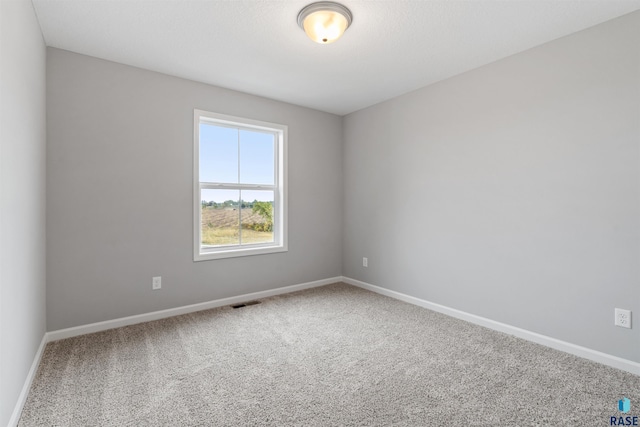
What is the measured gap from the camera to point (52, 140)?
2.65m

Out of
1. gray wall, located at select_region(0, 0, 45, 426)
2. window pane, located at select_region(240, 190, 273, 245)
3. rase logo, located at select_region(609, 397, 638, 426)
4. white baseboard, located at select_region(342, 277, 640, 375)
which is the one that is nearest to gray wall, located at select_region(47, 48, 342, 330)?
gray wall, located at select_region(0, 0, 45, 426)

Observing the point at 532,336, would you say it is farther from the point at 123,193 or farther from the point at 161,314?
the point at 123,193

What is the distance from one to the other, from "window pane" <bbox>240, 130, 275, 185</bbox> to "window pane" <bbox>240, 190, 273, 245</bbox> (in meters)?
0.18

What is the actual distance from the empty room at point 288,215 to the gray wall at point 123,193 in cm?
2

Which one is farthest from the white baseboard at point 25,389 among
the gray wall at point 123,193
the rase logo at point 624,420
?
the rase logo at point 624,420

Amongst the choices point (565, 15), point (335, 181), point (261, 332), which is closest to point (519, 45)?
point (565, 15)

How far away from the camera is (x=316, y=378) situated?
6.87ft

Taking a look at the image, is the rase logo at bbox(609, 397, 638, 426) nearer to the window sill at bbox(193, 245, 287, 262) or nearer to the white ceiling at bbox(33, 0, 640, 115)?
the white ceiling at bbox(33, 0, 640, 115)

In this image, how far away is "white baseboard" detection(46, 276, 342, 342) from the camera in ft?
8.92

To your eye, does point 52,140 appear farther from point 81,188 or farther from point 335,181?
point 335,181

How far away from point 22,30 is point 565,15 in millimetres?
3514

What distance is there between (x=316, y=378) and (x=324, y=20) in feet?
8.01

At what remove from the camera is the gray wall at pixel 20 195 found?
4.91 feet

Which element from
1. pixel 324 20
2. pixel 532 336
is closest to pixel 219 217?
pixel 324 20
